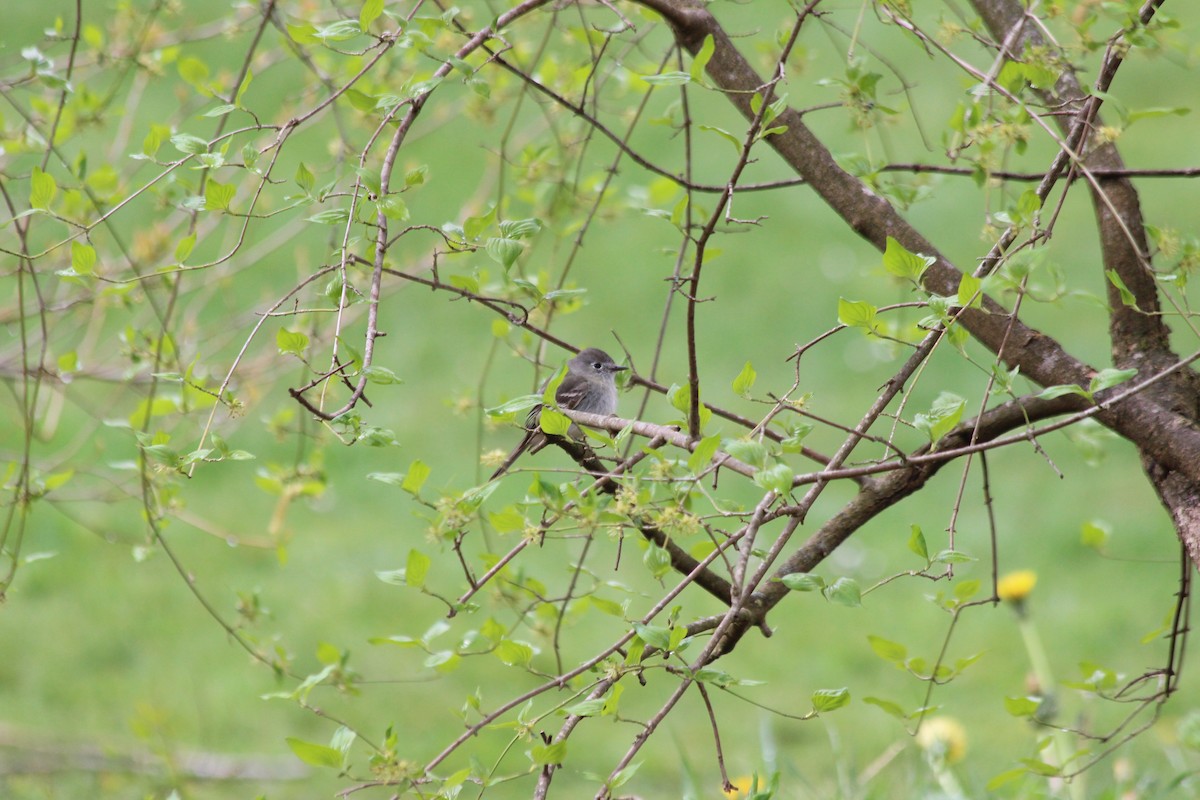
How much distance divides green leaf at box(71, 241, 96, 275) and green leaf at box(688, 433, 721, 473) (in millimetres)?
1267

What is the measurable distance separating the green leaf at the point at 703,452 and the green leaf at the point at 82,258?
1267 millimetres

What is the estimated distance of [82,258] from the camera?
231 cm

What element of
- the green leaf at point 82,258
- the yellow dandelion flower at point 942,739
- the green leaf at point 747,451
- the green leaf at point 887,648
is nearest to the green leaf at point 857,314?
the green leaf at point 747,451

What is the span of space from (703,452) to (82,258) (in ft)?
4.30

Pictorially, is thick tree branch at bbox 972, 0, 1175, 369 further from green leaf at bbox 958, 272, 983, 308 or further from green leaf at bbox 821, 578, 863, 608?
green leaf at bbox 821, 578, 863, 608

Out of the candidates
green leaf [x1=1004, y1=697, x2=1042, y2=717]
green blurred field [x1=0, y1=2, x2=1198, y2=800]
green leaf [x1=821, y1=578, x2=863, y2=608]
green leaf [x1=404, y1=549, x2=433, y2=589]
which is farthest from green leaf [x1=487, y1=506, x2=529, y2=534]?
green blurred field [x1=0, y1=2, x2=1198, y2=800]

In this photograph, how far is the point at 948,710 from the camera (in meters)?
5.45

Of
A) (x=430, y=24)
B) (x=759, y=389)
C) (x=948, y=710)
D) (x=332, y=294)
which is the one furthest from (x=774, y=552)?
(x=759, y=389)

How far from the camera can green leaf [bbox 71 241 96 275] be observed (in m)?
2.29

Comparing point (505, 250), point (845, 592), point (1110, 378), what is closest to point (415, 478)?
point (505, 250)

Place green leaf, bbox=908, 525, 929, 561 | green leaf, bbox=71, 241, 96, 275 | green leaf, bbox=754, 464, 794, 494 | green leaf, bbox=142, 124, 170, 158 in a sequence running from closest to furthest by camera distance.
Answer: green leaf, bbox=754, 464, 794, 494 → green leaf, bbox=908, 525, 929, 561 → green leaf, bbox=71, 241, 96, 275 → green leaf, bbox=142, 124, 170, 158

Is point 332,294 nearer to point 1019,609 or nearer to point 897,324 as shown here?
point 897,324

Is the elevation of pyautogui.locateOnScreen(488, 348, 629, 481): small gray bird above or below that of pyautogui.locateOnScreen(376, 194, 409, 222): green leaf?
above

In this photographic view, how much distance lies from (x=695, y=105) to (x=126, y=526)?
5.13 meters
